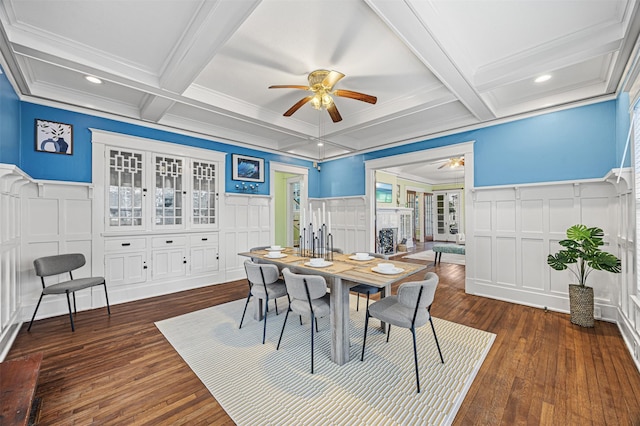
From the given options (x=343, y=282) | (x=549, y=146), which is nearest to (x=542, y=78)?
(x=549, y=146)

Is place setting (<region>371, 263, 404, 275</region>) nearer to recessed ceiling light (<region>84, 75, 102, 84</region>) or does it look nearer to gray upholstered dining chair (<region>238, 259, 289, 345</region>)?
gray upholstered dining chair (<region>238, 259, 289, 345</region>)

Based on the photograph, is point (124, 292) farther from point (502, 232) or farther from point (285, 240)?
point (502, 232)

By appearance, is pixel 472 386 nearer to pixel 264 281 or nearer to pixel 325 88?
pixel 264 281

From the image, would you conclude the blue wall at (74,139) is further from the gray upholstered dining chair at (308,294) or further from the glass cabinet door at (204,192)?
the gray upholstered dining chair at (308,294)

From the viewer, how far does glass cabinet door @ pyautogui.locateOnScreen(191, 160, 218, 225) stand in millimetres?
4602

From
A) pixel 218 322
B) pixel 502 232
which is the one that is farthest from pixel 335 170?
pixel 218 322

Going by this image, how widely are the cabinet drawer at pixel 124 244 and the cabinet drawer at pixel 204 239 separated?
0.71 meters

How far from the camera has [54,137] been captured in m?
3.32

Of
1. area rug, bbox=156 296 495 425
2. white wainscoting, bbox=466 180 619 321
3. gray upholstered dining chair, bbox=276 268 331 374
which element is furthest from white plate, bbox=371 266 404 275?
white wainscoting, bbox=466 180 619 321

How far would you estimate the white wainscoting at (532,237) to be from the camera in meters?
3.14

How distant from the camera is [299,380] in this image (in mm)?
2070

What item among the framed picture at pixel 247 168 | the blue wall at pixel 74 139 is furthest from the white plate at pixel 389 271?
the blue wall at pixel 74 139

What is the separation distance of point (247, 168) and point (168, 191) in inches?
59.4

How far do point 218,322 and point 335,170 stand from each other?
4271mm
